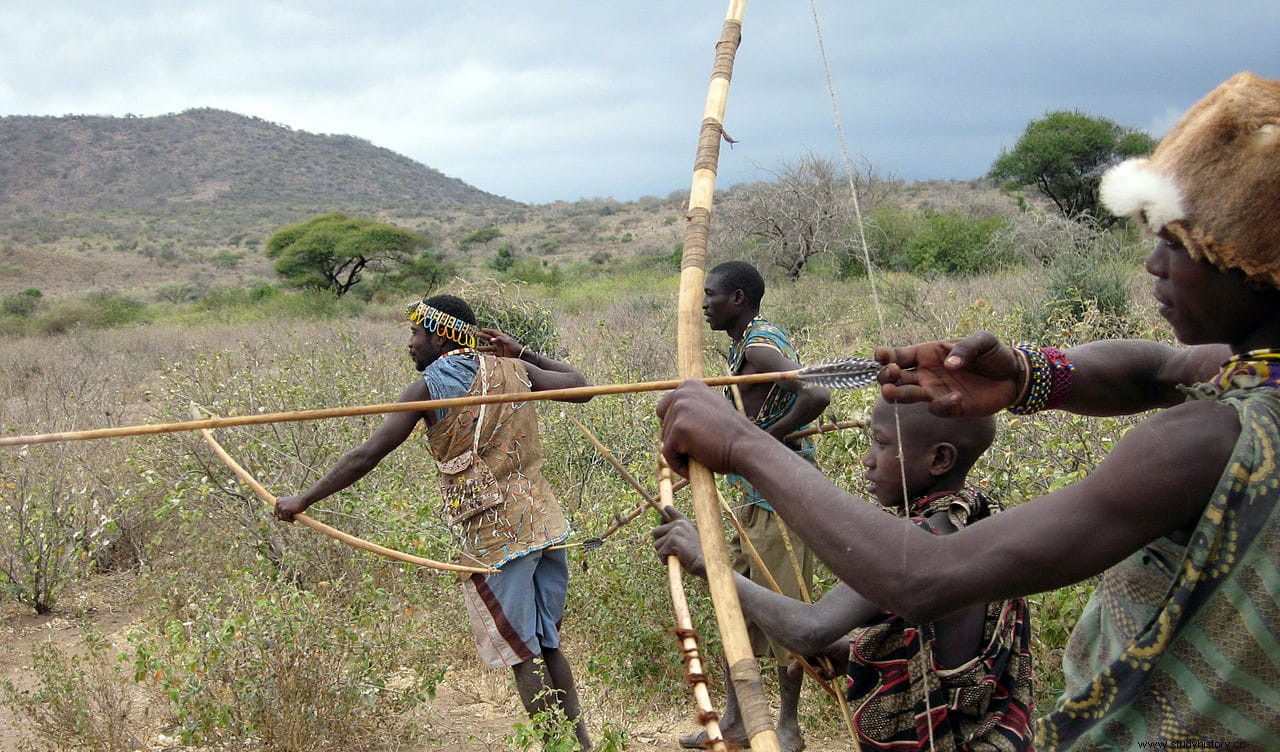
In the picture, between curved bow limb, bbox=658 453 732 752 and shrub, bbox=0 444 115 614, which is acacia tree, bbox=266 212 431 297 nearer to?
shrub, bbox=0 444 115 614

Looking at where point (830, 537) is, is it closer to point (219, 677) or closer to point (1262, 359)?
point (1262, 359)

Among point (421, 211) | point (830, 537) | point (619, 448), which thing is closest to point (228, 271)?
point (421, 211)

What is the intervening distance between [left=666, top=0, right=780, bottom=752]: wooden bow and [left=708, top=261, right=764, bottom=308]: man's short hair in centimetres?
220

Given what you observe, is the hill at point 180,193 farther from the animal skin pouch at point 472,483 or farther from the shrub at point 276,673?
the animal skin pouch at point 472,483

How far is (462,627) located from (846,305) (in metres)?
11.5

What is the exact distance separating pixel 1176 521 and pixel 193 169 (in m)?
73.8

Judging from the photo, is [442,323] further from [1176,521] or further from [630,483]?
[1176,521]

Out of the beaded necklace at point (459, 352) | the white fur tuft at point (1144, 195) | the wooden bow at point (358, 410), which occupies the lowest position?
the beaded necklace at point (459, 352)

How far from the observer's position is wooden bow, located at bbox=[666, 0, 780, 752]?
4.95 feet

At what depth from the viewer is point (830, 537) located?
136 centimetres

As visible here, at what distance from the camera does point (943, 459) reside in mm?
2141

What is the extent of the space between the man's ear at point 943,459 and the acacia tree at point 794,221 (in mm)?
17901

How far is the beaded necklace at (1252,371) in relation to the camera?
1.31 metres

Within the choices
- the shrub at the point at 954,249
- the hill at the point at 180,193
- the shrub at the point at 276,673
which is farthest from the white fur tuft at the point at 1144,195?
the hill at the point at 180,193
